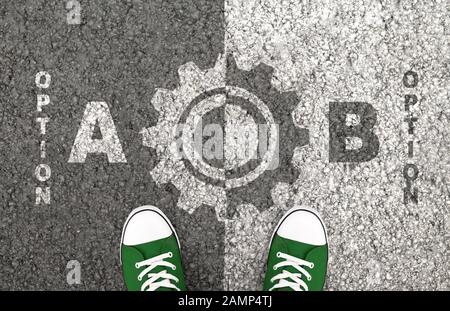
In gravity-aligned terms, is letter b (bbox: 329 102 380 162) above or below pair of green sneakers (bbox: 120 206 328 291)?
above

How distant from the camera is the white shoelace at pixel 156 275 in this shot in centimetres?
182

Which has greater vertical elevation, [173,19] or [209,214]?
[173,19]

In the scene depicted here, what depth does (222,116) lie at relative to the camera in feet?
5.98

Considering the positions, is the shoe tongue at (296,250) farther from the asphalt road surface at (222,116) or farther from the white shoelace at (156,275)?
the white shoelace at (156,275)

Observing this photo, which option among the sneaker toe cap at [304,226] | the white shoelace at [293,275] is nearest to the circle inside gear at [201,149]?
the sneaker toe cap at [304,226]

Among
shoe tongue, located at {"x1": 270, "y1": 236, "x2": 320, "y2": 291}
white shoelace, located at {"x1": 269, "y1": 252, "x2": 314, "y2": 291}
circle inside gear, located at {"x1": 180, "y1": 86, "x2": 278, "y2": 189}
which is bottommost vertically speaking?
white shoelace, located at {"x1": 269, "y1": 252, "x2": 314, "y2": 291}

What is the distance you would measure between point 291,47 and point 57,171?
3.66 ft

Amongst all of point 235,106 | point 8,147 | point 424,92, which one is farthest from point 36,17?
point 424,92

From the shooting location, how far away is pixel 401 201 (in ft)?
6.00

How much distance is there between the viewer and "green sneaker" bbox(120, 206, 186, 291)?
1.81 meters

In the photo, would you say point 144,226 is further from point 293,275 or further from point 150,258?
point 293,275

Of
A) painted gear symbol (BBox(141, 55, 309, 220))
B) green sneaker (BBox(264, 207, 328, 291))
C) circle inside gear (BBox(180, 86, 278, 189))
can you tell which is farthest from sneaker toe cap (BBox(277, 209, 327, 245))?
circle inside gear (BBox(180, 86, 278, 189))

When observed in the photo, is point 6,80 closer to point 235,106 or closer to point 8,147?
point 8,147

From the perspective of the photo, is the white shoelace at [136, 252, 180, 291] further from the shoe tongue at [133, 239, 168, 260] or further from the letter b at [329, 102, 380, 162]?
the letter b at [329, 102, 380, 162]
